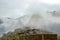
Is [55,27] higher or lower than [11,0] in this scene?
lower

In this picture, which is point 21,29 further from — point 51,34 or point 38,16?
point 51,34

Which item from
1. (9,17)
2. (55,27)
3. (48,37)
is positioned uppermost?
(9,17)

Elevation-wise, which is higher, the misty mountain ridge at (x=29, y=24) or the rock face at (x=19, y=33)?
the misty mountain ridge at (x=29, y=24)

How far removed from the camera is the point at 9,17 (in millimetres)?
1441

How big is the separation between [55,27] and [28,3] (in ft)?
1.46

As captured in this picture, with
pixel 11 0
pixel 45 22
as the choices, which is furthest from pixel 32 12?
pixel 11 0

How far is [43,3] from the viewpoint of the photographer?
146 cm

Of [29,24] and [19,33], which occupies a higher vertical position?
[29,24]

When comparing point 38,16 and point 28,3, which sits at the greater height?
point 28,3

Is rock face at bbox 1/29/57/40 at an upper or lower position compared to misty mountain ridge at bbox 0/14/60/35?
lower

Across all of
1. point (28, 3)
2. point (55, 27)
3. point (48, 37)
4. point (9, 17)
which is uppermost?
point (28, 3)

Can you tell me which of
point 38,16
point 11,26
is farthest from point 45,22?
point 11,26

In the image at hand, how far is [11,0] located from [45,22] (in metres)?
0.51

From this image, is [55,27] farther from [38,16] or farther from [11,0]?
[11,0]
